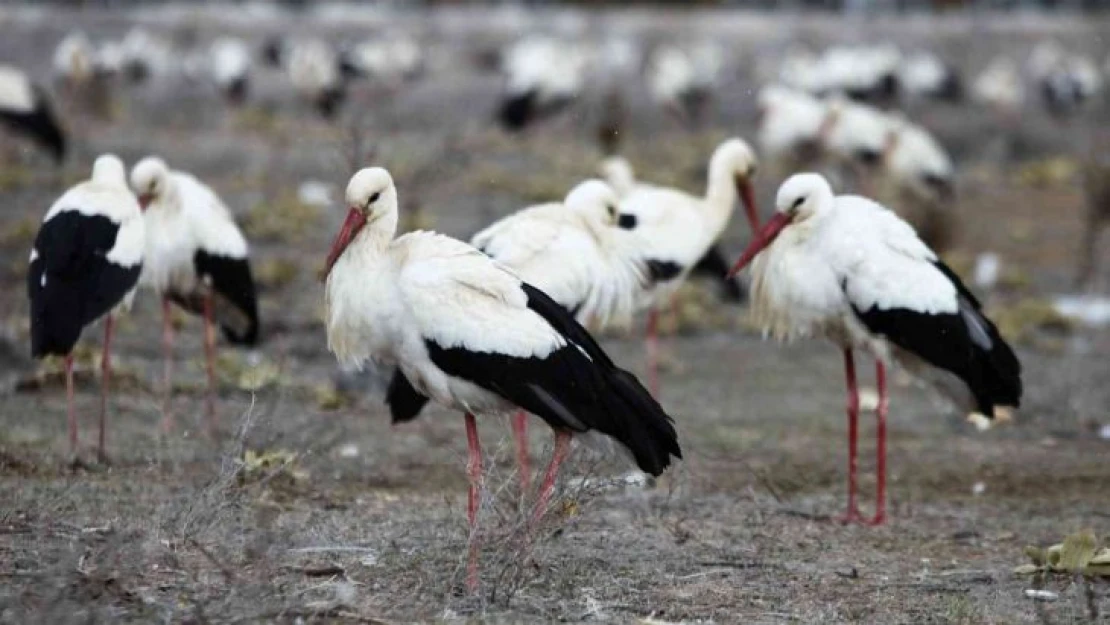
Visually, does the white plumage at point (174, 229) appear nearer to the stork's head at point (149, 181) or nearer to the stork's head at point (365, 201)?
the stork's head at point (149, 181)

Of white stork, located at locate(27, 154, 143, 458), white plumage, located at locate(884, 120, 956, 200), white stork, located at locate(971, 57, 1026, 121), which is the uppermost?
white stork, located at locate(971, 57, 1026, 121)

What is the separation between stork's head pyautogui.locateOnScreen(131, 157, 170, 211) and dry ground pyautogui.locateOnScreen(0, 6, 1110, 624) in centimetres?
82

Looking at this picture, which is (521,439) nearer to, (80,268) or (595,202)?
(595,202)

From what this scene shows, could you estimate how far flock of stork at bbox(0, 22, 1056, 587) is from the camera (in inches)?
231

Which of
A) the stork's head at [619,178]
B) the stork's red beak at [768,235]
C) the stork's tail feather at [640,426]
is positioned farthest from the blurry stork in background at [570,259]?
the stork's head at [619,178]

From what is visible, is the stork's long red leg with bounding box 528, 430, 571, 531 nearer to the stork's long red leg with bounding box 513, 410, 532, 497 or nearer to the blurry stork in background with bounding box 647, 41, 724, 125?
the stork's long red leg with bounding box 513, 410, 532, 497

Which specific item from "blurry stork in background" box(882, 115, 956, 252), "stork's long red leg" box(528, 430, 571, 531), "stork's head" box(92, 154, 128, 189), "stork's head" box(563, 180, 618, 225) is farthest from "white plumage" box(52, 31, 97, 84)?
"stork's long red leg" box(528, 430, 571, 531)

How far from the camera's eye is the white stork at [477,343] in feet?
19.1

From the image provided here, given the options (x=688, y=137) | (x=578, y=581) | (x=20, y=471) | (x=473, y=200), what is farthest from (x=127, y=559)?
(x=688, y=137)

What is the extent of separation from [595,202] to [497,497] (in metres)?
2.38

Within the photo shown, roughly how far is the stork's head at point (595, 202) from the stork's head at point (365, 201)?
1994 mm

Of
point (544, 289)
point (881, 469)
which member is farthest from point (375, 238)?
point (881, 469)

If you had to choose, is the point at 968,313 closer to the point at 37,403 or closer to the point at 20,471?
the point at 20,471

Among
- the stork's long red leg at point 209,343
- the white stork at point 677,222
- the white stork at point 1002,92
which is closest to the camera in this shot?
the stork's long red leg at point 209,343
